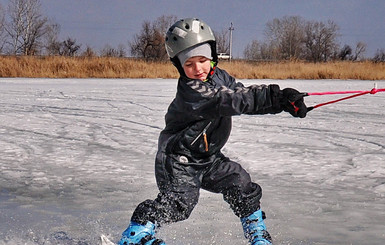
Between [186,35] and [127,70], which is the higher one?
[186,35]

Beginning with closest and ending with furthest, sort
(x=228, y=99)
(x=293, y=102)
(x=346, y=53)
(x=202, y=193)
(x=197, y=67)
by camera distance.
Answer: (x=293, y=102) < (x=228, y=99) < (x=197, y=67) < (x=202, y=193) < (x=346, y=53)

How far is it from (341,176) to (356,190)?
0.38 m

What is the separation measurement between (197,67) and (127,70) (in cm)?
1934

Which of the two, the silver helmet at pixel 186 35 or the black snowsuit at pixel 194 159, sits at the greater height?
the silver helmet at pixel 186 35

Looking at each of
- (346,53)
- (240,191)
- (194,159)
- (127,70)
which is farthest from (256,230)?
(346,53)

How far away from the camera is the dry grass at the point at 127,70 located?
20875 millimetres

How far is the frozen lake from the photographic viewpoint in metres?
2.72

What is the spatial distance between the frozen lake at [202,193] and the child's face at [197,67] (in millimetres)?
861

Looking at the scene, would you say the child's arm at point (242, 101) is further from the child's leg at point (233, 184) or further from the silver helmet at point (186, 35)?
the child's leg at point (233, 184)

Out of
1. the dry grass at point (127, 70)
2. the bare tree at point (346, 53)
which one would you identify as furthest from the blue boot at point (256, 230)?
the bare tree at point (346, 53)

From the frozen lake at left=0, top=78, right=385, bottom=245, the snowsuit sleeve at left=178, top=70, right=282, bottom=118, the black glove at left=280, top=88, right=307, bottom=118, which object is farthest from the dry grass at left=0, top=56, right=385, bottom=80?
the black glove at left=280, top=88, right=307, bottom=118

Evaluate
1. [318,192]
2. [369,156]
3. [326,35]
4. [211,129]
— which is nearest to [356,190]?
[318,192]

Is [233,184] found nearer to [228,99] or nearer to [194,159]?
[194,159]

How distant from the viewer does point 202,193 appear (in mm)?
3516
